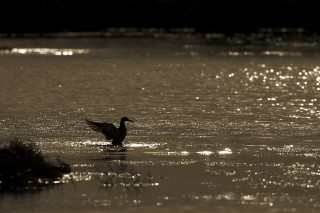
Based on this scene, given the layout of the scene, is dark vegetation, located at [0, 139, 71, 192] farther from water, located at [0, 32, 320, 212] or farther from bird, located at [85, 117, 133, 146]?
bird, located at [85, 117, 133, 146]

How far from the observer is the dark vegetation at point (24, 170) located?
67.3 ft

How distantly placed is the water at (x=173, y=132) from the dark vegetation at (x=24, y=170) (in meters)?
0.31

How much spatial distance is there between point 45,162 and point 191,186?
2.37 metres

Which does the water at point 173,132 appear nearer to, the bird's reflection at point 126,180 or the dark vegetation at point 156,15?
the bird's reflection at point 126,180

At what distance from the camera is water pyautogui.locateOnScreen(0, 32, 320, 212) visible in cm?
1966

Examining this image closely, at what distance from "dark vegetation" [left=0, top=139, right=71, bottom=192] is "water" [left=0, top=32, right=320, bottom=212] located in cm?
31

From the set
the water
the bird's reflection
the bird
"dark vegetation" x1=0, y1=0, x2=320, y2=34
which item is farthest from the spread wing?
"dark vegetation" x1=0, y1=0, x2=320, y2=34

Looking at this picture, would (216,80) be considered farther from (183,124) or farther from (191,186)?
(191,186)

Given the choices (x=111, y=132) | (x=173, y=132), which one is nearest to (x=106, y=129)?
(x=111, y=132)

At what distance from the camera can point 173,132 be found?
94.4 ft

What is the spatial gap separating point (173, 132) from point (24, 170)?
837 cm

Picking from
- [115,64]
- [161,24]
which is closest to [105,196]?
[115,64]

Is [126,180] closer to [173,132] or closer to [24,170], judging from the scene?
[24,170]

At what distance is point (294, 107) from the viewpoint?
Result: 36594 millimetres
